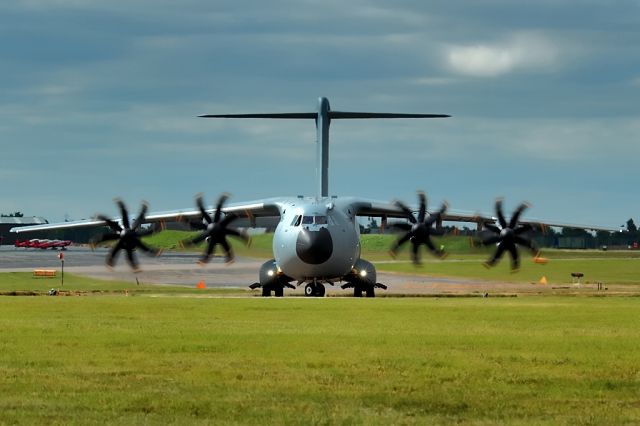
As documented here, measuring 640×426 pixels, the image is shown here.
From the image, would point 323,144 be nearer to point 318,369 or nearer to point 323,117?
point 323,117

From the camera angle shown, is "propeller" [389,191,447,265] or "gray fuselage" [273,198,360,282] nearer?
"gray fuselage" [273,198,360,282]

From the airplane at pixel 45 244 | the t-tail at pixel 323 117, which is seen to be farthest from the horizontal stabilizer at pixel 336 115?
the airplane at pixel 45 244

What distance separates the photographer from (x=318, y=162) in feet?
187

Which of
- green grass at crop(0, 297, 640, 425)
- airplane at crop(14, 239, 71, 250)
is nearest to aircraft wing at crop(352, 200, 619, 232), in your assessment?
green grass at crop(0, 297, 640, 425)

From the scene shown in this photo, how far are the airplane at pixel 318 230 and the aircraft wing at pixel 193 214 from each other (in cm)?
5

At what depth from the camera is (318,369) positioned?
17297mm

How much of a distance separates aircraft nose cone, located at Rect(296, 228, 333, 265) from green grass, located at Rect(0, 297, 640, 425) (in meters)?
16.0

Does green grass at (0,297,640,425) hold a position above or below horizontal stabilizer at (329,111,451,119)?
below

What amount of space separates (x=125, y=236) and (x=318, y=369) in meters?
36.1

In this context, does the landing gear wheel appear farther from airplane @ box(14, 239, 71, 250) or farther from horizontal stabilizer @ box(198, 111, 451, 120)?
airplane @ box(14, 239, 71, 250)

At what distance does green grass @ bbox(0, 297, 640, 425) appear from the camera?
1314cm

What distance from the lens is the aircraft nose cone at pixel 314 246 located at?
152ft

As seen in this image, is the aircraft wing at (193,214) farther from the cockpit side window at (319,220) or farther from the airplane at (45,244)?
the airplane at (45,244)

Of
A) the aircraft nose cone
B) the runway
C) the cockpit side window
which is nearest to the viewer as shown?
the aircraft nose cone
